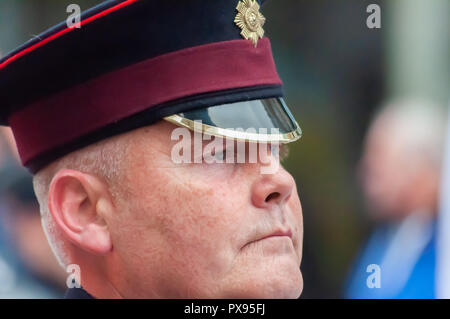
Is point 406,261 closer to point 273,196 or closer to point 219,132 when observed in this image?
point 273,196

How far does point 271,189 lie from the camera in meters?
1.70

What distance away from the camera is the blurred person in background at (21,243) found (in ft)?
11.0

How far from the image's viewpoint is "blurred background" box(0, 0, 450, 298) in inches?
128

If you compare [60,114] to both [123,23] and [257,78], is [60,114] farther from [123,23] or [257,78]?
[257,78]

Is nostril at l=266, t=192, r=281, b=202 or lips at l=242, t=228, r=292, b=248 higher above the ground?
nostril at l=266, t=192, r=281, b=202

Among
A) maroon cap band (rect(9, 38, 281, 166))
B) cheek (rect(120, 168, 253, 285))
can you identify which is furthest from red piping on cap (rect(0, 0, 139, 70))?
cheek (rect(120, 168, 253, 285))

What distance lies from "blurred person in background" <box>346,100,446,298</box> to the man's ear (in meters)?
1.48

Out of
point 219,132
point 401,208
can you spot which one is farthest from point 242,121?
point 401,208

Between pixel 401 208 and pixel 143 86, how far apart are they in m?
1.86

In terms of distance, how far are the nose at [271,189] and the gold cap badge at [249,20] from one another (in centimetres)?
36

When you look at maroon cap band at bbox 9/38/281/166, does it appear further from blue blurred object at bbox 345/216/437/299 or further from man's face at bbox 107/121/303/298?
blue blurred object at bbox 345/216/437/299

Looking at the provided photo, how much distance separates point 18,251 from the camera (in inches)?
137

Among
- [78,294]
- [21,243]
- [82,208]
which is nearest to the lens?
[82,208]

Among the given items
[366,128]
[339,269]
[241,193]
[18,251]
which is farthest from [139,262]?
[366,128]
